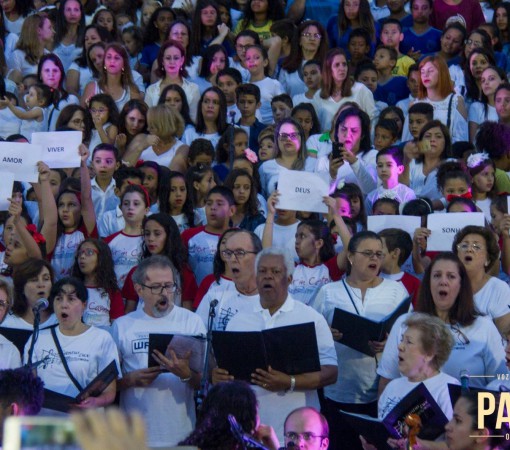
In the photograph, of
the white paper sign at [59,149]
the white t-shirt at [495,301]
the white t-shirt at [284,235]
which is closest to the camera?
the white t-shirt at [495,301]

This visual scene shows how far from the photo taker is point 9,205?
7.74 m

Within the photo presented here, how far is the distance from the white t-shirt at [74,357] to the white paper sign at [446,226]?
7.78 ft

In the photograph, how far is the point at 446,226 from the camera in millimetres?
7336

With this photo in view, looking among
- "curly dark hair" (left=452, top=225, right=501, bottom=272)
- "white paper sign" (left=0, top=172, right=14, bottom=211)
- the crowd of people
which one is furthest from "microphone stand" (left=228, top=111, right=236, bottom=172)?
"curly dark hair" (left=452, top=225, right=501, bottom=272)

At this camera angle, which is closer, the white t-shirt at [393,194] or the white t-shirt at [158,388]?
the white t-shirt at [158,388]

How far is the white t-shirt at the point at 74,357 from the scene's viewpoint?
20.2 feet

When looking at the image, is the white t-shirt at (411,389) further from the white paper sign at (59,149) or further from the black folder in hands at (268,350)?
the white paper sign at (59,149)

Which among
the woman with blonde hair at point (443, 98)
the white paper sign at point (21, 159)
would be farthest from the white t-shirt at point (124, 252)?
the woman with blonde hair at point (443, 98)

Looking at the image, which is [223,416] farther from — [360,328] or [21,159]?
[21,159]

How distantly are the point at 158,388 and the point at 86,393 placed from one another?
50cm

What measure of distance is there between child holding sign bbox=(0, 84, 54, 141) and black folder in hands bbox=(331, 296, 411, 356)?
4.82 meters

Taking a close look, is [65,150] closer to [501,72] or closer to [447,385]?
[447,385]

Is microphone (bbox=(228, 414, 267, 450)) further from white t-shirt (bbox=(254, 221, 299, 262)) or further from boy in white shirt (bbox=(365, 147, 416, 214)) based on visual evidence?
boy in white shirt (bbox=(365, 147, 416, 214))

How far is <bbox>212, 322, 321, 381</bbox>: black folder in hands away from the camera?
19.2 feet
